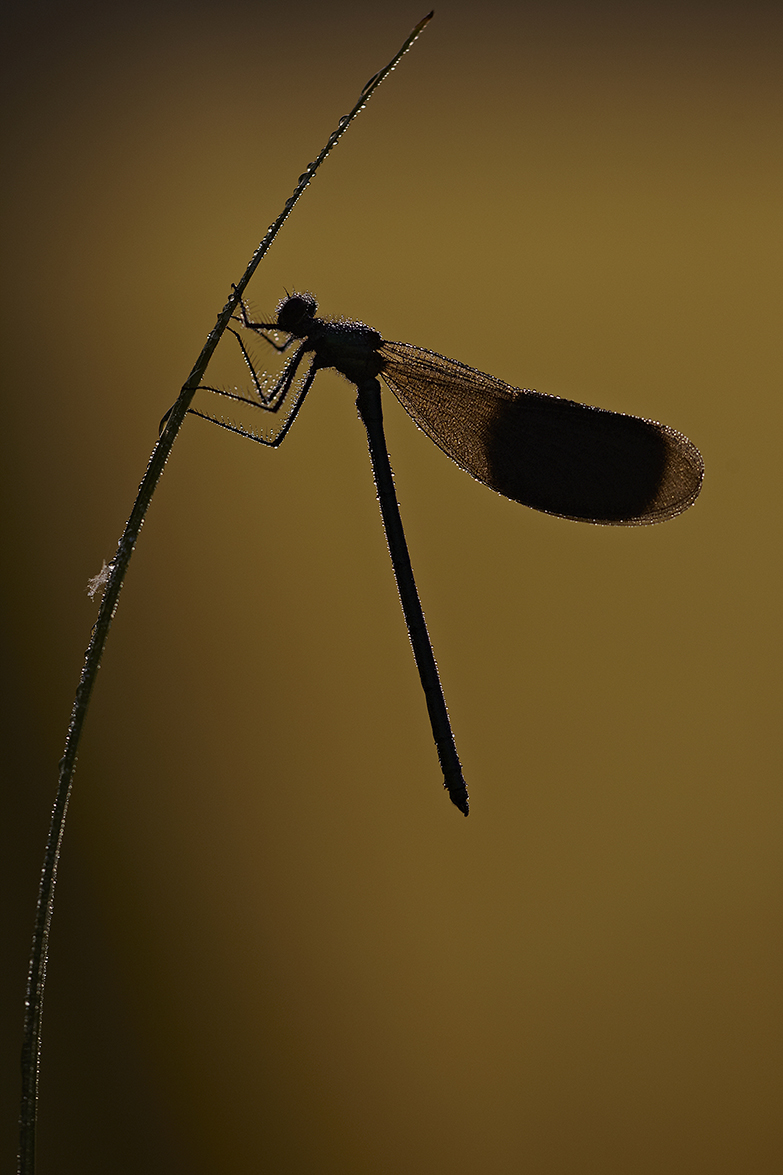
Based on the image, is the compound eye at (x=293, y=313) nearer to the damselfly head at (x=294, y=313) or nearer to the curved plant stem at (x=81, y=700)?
the damselfly head at (x=294, y=313)

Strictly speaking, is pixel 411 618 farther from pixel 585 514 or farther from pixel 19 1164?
pixel 19 1164

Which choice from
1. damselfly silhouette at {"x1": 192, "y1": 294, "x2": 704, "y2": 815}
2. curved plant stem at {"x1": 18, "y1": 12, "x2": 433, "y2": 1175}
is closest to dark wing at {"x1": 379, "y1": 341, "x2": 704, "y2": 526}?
damselfly silhouette at {"x1": 192, "y1": 294, "x2": 704, "y2": 815}

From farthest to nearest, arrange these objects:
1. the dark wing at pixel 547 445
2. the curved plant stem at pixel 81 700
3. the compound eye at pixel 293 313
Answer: the dark wing at pixel 547 445 < the compound eye at pixel 293 313 < the curved plant stem at pixel 81 700

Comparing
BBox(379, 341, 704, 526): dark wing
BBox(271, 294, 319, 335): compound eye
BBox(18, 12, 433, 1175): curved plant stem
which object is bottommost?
BBox(18, 12, 433, 1175): curved plant stem

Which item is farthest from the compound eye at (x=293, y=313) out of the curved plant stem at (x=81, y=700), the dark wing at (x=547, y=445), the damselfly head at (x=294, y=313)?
the curved plant stem at (x=81, y=700)

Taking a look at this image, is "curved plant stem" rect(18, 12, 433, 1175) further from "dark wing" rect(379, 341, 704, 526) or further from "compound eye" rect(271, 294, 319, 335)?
"dark wing" rect(379, 341, 704, 526)

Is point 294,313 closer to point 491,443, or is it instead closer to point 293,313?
point 293,313
